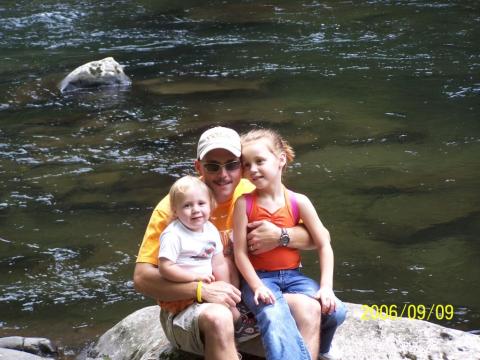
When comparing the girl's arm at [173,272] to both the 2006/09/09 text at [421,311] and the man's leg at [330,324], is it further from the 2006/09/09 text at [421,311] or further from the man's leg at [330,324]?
the 2006/09/09 text at [421,311]

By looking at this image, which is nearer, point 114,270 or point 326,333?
point 326,333

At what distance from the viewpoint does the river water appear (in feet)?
19.0

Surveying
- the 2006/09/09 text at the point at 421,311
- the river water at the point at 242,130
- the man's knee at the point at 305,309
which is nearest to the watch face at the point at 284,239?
the man's knee at the point at 305,309

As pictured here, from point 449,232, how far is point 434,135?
2.23 meters

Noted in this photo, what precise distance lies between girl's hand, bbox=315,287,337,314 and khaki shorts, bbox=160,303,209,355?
48cm

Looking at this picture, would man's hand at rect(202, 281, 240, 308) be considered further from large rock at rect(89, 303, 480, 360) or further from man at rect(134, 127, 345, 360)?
large rock at rect(89, 303, 480, 360)

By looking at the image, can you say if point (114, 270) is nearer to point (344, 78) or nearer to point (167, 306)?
point (167, 306)

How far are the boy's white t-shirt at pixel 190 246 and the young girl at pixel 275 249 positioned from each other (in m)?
0.11

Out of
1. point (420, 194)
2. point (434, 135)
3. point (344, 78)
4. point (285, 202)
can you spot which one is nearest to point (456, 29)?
point (344, 78)

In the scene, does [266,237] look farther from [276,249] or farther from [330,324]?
[330,324]

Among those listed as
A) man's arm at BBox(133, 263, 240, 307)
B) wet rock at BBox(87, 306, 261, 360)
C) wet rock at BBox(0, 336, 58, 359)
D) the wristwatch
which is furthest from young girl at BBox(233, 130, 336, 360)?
wet rock at BBox(0, 336, 58, 359)

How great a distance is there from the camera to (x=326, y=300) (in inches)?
133

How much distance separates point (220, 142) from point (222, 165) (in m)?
0.10

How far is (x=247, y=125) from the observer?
877cm
